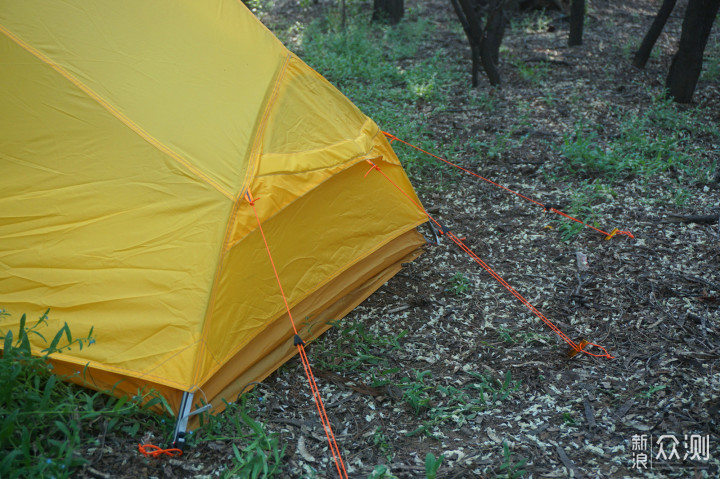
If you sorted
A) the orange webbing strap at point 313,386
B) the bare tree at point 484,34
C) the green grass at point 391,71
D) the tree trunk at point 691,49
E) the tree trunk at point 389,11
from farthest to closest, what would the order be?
the tree trunk at point 389,11
the bare tree at point 484,34
the green grass at point 391,71
the tree trunk at point 691,49
the orange webbing strap at point 313,386

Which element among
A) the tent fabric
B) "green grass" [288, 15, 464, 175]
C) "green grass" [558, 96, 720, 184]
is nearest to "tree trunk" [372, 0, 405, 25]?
"green grass" [288, 15, 464, 175]

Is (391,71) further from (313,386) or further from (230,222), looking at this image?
(313,386)

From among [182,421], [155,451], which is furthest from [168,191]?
[155,451]

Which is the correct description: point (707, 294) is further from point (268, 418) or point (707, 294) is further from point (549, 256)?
point (268, 418)

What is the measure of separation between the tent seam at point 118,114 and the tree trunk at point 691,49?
5.11 meters

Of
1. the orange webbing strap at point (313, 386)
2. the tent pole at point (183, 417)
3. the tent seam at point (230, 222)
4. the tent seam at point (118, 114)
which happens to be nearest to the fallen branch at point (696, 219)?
the orange webbing strap at point (313, 386)

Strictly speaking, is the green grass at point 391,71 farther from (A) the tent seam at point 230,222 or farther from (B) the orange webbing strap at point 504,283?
(A) the tent seam at point 230,222

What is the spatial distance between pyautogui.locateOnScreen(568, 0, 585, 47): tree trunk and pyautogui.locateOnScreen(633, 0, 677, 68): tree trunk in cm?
97

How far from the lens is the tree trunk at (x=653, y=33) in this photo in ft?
21.0

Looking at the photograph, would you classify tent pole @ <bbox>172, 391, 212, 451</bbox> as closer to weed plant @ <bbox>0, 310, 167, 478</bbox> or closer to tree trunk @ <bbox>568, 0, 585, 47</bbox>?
weed plant @ <bbox>0, 310, 167, 478</bbox>

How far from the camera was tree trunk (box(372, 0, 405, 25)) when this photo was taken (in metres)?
9.07

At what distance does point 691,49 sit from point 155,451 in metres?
6.01

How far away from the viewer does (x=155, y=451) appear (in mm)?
2623

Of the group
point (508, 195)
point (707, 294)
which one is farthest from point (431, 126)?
point (707, 294)
